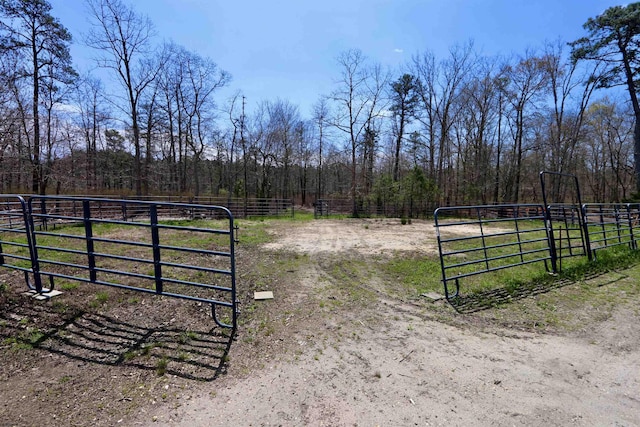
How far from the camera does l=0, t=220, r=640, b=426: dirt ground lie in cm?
220

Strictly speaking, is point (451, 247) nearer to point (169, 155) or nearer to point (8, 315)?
point (8, 315)

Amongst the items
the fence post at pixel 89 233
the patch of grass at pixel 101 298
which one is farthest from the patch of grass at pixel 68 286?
the fence post at pixel 89 233

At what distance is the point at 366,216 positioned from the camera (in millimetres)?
23375

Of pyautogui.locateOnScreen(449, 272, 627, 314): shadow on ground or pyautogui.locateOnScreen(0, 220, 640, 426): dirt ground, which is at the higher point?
pyautogui.locateOnScreen(0, 220, 640, 426): dirt ground

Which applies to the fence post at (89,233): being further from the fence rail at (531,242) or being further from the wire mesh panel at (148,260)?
the fence rail at (531,242)

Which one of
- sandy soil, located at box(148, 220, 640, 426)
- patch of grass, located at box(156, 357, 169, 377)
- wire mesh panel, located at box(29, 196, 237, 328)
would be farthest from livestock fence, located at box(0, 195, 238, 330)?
sandy soil, located at box(148, 220, 640, 426)

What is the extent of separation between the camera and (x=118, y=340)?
10.3 ft

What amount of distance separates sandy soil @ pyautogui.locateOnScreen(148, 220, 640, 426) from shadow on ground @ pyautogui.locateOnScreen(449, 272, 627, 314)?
0.73m

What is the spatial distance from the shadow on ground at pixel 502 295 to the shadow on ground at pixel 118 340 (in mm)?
3160

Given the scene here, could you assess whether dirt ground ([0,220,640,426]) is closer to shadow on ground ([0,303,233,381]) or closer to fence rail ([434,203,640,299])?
shadow on ground ([0,303,233,381])

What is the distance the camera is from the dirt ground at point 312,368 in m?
2.20

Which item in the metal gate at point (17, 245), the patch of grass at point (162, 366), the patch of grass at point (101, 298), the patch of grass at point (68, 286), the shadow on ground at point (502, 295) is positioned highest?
the metal gate at point (17, 245)

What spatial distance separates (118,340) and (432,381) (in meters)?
3.03

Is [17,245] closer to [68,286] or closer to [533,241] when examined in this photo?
[68,286]
